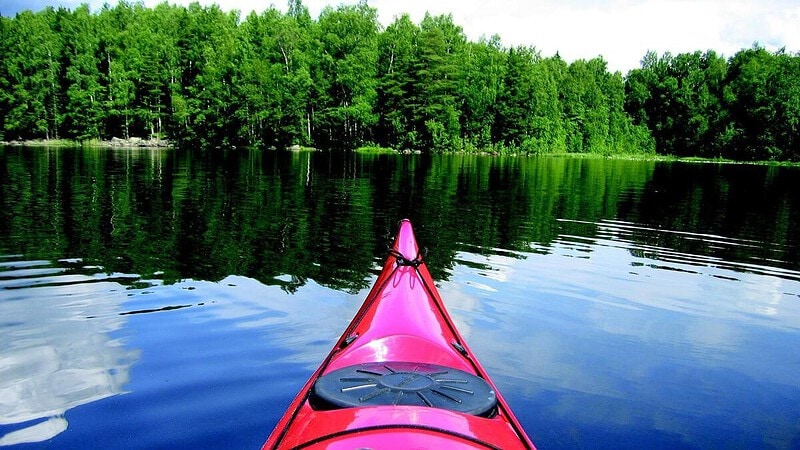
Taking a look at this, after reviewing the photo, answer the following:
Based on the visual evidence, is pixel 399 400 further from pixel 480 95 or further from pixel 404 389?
pixel 480 95

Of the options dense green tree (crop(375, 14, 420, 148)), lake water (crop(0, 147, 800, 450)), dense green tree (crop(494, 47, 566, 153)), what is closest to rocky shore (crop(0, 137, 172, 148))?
dense green tree (crop(375, 14, 420, 148))

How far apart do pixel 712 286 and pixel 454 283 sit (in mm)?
5104

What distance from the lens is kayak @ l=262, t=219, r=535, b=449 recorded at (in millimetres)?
2926

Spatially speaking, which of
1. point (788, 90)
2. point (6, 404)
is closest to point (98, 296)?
point (6, 404)

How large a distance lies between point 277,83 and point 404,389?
222ft

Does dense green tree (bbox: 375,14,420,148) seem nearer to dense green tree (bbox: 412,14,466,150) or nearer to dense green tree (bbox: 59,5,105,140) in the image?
dense green tree (bbox: 412,14,466,150)

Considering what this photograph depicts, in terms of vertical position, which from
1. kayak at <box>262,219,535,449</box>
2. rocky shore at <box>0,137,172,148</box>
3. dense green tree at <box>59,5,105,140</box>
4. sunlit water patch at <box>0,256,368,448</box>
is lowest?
sunlit water patch at <box>0,256,368,448</box>

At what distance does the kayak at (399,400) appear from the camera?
2926 mm

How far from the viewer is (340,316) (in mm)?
7973

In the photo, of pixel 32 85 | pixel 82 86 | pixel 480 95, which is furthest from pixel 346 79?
pixel 32 85

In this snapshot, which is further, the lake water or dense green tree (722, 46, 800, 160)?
dense green tree (722, 46, 800, 160)

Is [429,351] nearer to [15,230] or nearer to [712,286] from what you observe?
[712,286]

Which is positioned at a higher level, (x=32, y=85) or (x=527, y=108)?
(x=527, y=108)

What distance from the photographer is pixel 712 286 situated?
10.9 meters
